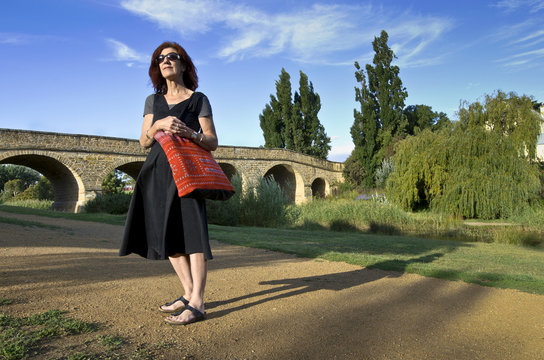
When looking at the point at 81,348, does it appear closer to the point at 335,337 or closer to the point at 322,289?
the point at 335,337

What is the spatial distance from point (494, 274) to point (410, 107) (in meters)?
46.0

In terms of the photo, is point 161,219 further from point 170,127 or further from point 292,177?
point 292,177

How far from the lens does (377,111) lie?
3438cm

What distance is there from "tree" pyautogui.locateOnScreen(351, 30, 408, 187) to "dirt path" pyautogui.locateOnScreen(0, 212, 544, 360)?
1184 inches


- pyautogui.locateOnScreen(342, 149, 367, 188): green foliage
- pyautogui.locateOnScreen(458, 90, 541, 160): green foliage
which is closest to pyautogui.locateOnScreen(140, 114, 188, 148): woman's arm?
pyautogui.locateOnScreen(458, 90, 541, 160): green foliage

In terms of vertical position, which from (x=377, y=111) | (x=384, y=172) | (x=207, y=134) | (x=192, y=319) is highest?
(x=377, y=111)

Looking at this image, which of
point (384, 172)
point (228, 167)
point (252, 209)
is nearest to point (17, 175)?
point (228, 167)

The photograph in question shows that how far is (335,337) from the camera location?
237 cm

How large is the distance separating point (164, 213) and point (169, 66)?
1.06 meters

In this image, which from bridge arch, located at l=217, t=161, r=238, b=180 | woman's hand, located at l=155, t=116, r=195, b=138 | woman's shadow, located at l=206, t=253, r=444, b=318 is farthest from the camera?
bridge arch, located at l=217, t=161, r=238, b=180

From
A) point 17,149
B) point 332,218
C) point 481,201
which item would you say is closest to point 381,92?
point 481,201

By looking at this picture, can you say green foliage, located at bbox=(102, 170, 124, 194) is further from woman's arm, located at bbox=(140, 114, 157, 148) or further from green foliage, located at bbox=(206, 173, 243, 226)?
woman's arm, located at bbox=(140, 114, 157, 148)

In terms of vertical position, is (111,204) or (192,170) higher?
(192,170)

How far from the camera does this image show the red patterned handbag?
8.18 feet
